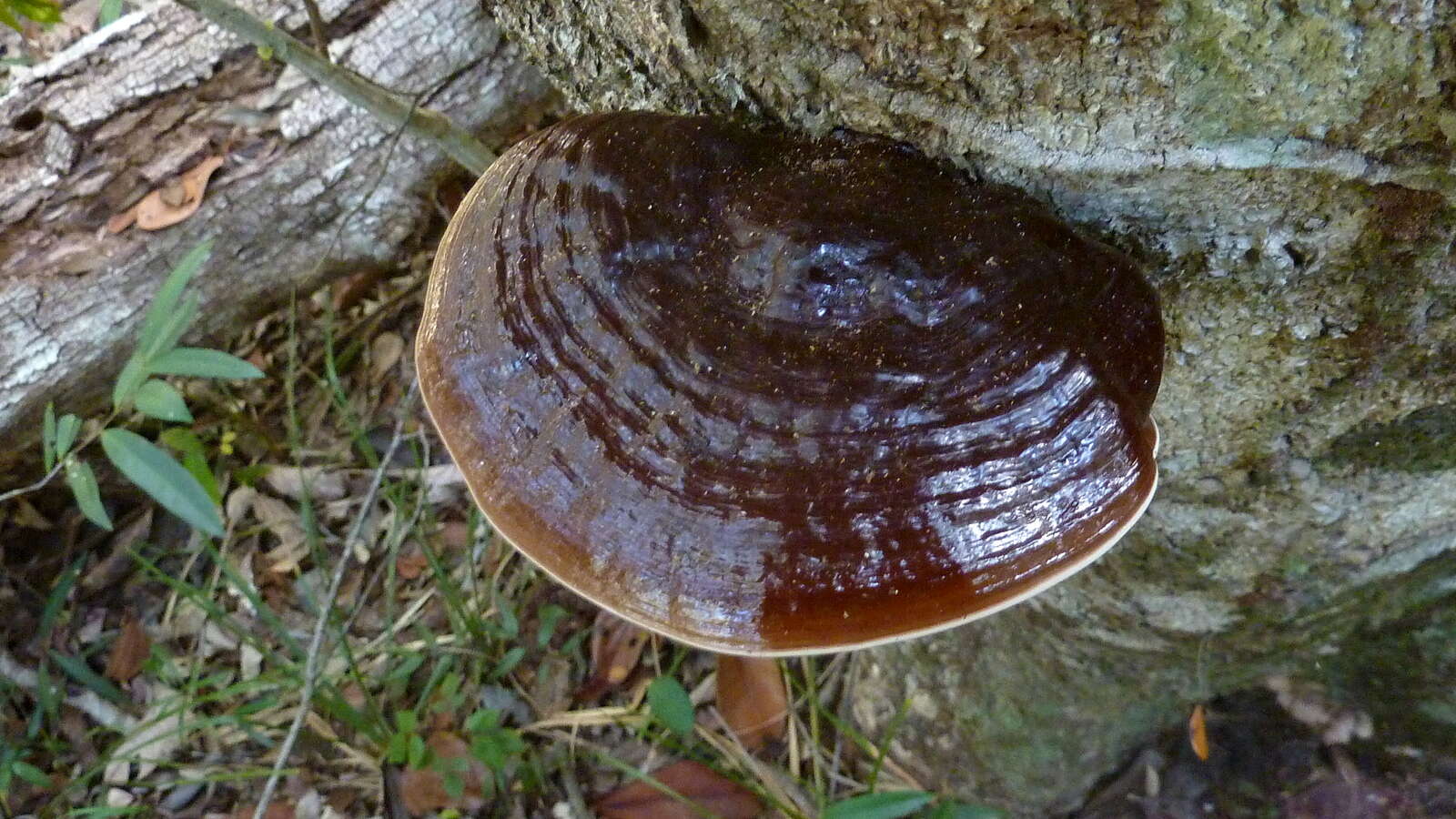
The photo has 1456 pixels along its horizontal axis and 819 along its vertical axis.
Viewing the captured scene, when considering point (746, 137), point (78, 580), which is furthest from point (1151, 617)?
point (78, 580)

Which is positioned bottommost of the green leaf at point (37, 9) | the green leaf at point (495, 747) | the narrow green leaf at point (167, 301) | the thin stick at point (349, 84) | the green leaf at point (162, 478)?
the green leaf at point (495, 747)

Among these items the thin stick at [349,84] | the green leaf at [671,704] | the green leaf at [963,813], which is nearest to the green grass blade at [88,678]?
the green leaf at [671,704]

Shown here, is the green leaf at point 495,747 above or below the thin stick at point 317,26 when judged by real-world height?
below

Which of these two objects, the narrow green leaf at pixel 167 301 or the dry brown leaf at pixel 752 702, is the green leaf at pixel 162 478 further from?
the dry brown leaf at pixel 752 702

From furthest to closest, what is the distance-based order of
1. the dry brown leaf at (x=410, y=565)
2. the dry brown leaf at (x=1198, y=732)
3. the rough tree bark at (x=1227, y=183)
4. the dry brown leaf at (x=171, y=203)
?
the dry brown leaf at (x=410, y=565) → the dry brown leaf at (x=171, y=203) → the dry brown leaf at (x=1198, y=732) → the rough tree bark at (x=1227, y=183)

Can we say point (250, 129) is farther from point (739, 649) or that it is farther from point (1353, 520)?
point (1353, 520)

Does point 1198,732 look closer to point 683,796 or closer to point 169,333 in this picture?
point 683,796

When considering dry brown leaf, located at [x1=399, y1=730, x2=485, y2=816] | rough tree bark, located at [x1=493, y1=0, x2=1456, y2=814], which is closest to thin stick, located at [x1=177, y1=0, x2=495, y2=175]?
rough tree bark, located at [x1=493, y1=0, x2=1456, y2=814]
